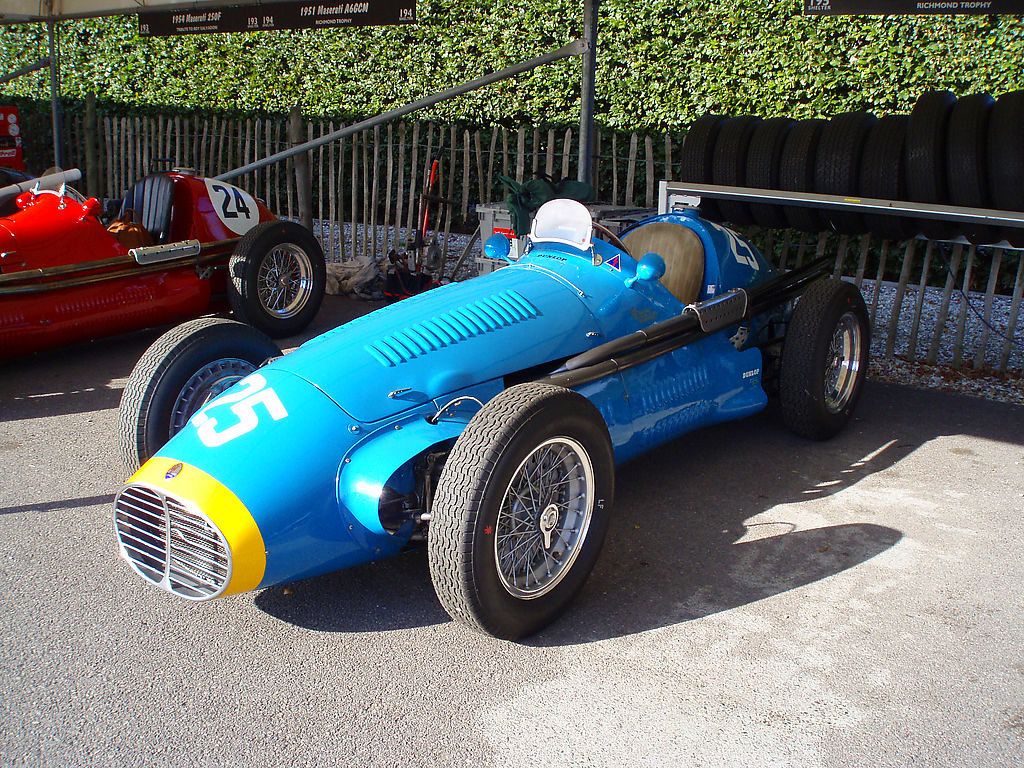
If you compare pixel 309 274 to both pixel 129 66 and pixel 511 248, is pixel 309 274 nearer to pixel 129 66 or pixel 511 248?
pixel 511 248

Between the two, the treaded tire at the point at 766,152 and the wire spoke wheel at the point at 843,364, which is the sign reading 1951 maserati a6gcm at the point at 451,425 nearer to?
the wire spoke wheel at the point at 843,364

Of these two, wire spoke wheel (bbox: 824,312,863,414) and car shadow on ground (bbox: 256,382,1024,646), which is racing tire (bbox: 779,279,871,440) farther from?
car shadow on ground (bbox: 256,382,1024,646)

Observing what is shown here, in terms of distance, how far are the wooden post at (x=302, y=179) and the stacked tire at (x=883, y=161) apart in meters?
4.18

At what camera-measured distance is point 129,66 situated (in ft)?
47.9

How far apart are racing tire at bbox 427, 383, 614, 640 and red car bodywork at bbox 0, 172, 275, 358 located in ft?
13.4

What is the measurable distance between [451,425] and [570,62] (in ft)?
26.7

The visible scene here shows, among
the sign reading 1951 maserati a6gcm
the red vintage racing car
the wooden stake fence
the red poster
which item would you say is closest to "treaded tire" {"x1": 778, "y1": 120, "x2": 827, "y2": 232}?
the wooden stake fence

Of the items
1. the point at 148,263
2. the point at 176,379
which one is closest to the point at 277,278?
the point at 148,263

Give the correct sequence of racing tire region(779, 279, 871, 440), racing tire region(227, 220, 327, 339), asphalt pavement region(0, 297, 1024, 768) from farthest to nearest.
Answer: racing tire region(227, 220, 327, 339) < racing tire region(779, 279, 871, 440) < asphalt pavement region(0, 297, 1024, 768)

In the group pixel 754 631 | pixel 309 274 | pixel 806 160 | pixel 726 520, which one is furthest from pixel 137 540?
pixel 806 160

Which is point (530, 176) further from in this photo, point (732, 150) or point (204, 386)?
point (204, 386)

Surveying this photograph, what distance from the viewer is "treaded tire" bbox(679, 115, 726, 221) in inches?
263

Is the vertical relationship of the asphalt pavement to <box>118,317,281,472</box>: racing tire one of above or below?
below

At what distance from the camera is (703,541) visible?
379cm
